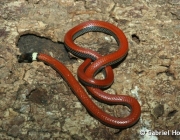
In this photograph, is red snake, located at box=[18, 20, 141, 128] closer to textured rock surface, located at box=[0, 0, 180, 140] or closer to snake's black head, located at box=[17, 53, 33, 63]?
snake's black head, located at box=[17, 53, 33, 63]

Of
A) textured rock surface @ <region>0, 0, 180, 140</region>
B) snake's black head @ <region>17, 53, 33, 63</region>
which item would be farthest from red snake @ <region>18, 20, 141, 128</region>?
textured rock surface @ <region>0, 0, 180, 140</region>

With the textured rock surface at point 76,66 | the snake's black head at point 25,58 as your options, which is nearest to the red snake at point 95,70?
the snake's black head at point 25,58

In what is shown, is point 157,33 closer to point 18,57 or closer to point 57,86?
point 57,86

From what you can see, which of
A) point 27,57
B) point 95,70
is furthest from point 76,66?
point 27,57

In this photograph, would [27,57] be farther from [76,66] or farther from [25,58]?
[76,66]

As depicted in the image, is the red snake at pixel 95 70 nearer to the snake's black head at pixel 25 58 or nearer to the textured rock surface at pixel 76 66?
the snake's black head at pixel 25 58

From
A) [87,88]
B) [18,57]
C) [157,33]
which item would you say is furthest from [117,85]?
[18,57]
